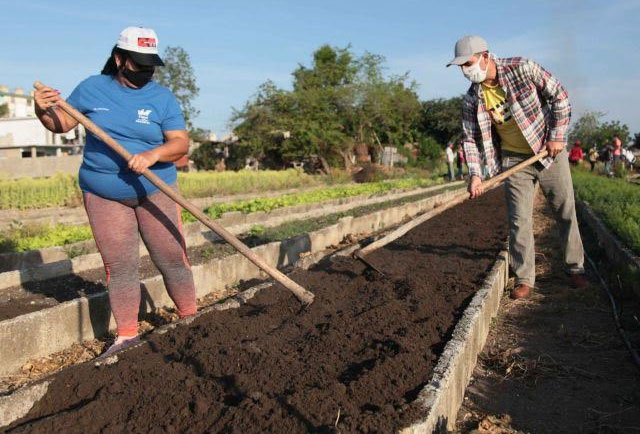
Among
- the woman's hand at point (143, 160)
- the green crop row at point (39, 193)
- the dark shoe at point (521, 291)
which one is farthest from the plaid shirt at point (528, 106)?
the green crop row at point (39, 193)

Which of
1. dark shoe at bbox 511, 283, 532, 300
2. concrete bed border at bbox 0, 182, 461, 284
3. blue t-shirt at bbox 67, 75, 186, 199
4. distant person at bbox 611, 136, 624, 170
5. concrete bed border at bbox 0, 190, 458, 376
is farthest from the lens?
distant person at bbox 611, 136, 624, 170

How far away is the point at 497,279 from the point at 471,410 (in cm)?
205

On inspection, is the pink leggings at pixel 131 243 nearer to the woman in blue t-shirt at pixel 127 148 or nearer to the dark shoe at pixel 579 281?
the woman in blue t-shirt at pixel 127 148

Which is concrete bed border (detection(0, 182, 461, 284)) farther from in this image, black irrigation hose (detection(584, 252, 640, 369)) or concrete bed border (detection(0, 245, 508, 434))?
black irrigation hose (detection(584, 252, 640, 369))

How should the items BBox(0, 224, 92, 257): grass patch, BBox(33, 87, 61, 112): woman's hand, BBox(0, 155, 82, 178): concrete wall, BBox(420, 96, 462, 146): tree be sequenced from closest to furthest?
BBox(33, 87, 61, 112): woman's hand → BBox(0, 224, 92, 257): grass patch → BBox(0, 155, 82, 178): concrete wall → BBox(420, 96, 462, 146): tree

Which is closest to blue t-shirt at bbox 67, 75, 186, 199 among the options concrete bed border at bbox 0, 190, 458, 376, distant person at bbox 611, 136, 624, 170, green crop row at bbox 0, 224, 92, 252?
concrete bed border at bbox 0, 190, 458, 376

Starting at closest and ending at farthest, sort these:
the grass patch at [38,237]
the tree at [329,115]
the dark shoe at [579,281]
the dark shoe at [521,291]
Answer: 1. the dark shoe at [521,291]
2. the dark shoe at [579,281]
3. the grass patch at [38,237]
4. the tree at [329,115]

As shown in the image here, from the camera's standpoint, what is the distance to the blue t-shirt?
140 inches

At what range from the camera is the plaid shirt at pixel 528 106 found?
480 centimetres

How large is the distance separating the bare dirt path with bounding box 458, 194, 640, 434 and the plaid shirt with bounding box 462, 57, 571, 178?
1239mm

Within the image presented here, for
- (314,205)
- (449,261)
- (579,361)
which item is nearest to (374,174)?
(314,205)

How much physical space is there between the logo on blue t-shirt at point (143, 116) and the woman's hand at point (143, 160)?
23 cm

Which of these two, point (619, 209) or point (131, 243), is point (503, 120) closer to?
point (131, 243)

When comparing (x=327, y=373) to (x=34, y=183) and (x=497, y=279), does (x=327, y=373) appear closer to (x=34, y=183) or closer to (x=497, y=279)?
(x=497, y=279)
